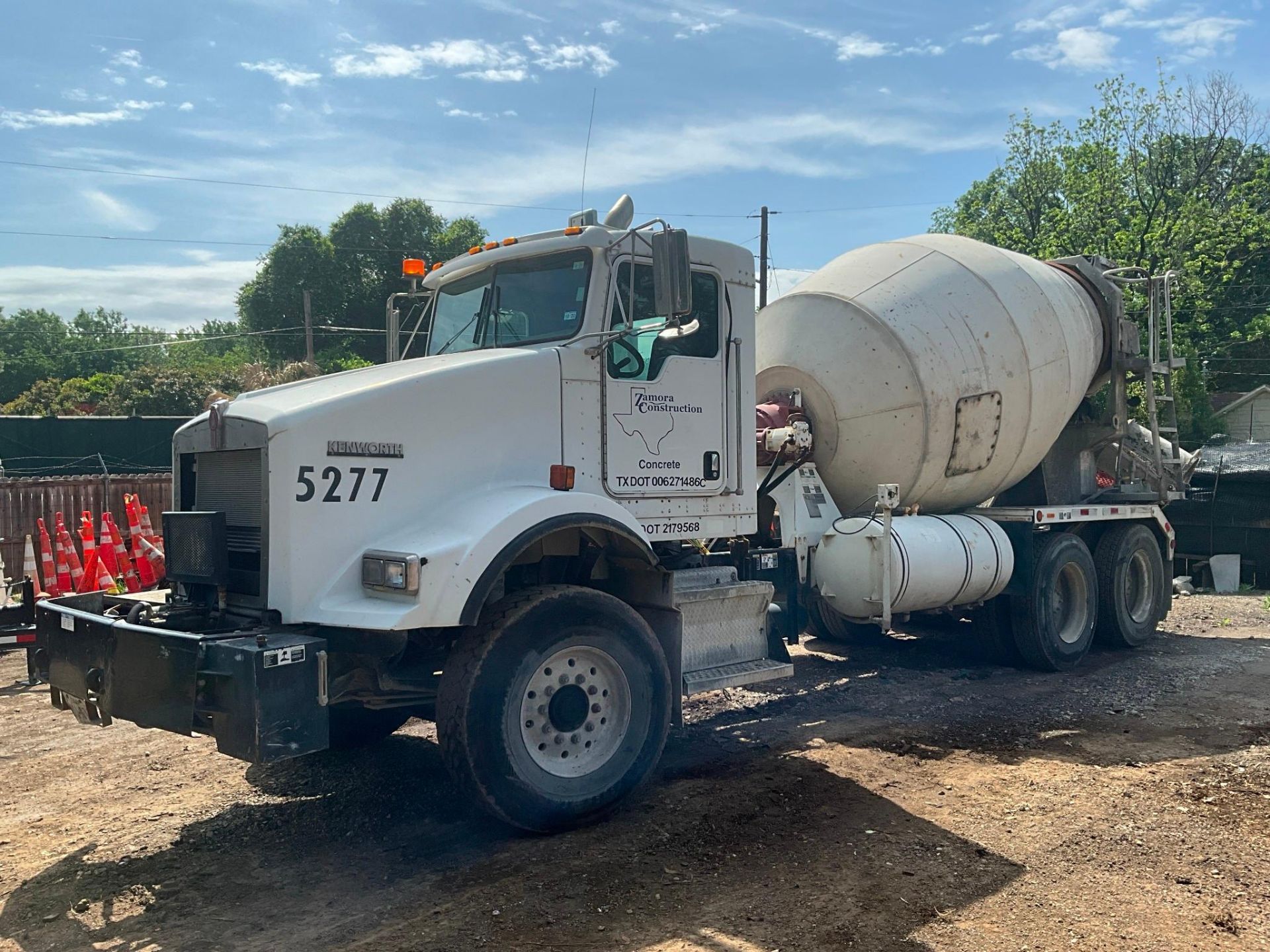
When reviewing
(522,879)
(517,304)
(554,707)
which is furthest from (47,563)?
(522,879)

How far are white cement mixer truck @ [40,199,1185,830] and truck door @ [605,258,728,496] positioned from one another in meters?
0.02

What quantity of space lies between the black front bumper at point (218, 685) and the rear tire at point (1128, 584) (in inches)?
320

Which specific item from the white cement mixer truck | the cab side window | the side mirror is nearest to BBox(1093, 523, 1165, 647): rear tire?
the white cement mixer truck

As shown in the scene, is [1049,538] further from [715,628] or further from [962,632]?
[715,628]

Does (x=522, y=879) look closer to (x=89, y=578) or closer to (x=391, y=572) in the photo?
(x=391, y=572)

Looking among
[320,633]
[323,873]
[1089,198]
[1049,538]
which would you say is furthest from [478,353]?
[1089,198]

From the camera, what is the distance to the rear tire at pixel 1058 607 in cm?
888

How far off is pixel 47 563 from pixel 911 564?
10.1 meters

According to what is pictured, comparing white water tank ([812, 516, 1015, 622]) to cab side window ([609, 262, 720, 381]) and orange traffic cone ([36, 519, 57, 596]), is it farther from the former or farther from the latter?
orange traffic cone ([36, 519, 57, 596])

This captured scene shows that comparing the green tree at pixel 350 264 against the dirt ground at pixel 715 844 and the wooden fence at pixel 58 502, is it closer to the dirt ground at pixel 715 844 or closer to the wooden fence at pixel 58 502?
the wooden fence at pixel 58 502

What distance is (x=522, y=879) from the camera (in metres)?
4.38

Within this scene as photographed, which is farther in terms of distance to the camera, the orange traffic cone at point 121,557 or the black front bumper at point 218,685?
the orange traffic cone at point 121,557

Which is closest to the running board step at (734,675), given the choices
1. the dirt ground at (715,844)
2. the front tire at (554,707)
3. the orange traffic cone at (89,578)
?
the front tire at (554,707)

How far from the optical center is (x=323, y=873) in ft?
14.9
